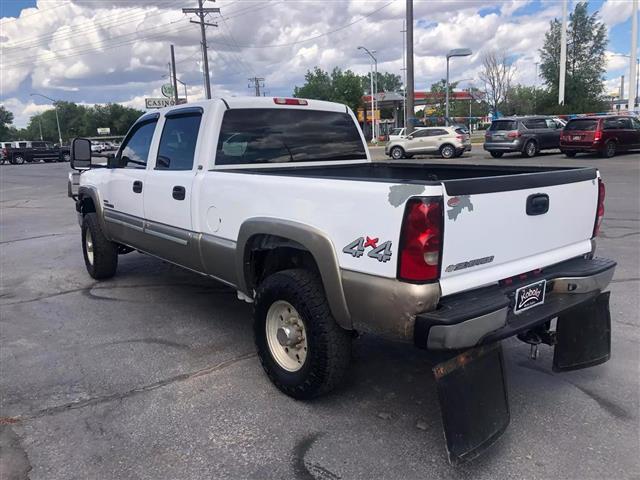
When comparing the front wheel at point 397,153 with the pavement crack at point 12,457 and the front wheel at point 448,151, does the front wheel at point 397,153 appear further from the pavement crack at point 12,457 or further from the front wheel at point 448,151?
the pavement crack at point 12,457

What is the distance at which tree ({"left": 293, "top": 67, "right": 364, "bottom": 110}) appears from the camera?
238 ft

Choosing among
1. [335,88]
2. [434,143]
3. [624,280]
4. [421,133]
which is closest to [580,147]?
[434,143]

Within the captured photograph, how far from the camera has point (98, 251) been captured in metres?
6.28

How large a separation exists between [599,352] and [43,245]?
8630 mm

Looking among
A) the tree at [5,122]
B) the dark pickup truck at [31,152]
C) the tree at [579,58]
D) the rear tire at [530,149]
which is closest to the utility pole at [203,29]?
the dark pickup truck at [31,152]

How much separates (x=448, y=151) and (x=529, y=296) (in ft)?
79.2

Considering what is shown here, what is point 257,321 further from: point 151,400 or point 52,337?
point 52,337

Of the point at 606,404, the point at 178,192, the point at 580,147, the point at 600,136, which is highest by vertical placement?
the point at 600,136

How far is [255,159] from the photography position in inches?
177

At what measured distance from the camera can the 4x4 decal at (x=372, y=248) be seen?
8.86ft

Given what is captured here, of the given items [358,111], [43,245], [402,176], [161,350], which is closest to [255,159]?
[402,176]

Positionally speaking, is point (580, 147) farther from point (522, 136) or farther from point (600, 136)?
point (522, 136)

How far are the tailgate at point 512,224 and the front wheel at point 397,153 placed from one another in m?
24.2

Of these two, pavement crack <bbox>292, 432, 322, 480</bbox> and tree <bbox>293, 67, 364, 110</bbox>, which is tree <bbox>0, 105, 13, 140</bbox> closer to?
tree <bbox>293, 67, 364, 110</bbox>
